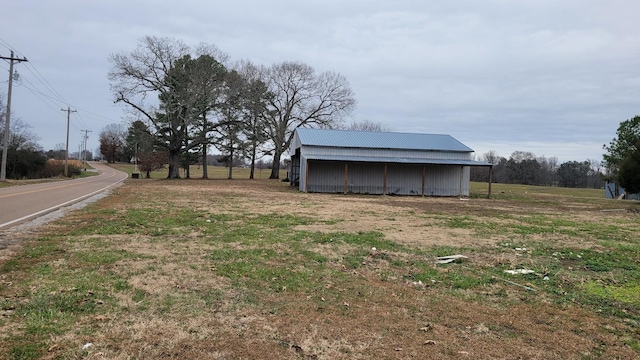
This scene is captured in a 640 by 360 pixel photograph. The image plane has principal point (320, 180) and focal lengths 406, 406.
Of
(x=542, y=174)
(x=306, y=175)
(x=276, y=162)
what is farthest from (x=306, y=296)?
(x=542, y=174)

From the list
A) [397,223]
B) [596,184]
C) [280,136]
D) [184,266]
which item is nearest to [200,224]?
[184,266]

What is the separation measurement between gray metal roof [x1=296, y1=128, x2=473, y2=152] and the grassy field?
22.6 metres

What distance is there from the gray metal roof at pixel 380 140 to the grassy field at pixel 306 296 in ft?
74.0

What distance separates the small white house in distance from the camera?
103 ft

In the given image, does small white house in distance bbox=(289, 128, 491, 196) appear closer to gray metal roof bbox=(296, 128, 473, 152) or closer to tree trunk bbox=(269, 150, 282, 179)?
gray metal roof bbox=(296, 128, 473, 152)

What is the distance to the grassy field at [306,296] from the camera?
3662 mm

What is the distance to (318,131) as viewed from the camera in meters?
34.7

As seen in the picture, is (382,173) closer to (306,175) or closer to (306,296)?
(306,175)

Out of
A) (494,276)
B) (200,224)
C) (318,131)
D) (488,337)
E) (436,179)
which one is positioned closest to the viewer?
(488,337)

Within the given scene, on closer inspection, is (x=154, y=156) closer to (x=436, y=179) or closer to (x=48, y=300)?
(x=436, y=179)

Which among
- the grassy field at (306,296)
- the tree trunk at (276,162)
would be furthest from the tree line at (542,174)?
the grassy field at (306,296)

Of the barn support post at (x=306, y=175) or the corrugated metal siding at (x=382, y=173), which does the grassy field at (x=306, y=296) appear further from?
the corrugated metal siding at (x=382, y=173)

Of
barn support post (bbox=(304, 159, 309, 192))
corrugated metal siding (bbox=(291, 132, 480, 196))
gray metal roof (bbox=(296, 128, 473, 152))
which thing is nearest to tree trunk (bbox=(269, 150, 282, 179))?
gray metal roof (bbox=(296, 128, 473, 152))

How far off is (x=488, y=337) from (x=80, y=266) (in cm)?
562
